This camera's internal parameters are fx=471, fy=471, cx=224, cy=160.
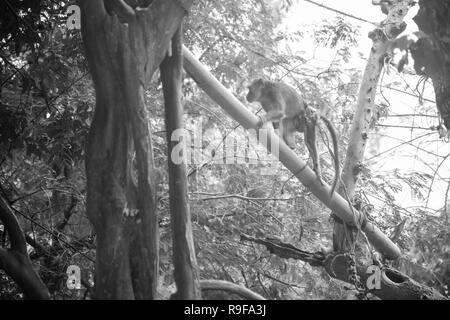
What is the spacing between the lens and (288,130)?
5852 millimetres

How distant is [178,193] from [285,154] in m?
1.43

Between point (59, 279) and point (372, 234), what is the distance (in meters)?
3.31

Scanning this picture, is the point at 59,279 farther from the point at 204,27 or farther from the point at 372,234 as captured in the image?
the point at 204,27

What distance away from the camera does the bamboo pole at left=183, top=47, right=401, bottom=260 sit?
12.8 feet

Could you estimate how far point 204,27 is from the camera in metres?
6.73

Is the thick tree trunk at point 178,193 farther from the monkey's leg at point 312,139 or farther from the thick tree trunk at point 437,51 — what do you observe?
the monkey's leg at point 312,139

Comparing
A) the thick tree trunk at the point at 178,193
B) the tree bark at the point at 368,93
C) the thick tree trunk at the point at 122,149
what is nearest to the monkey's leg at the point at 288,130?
the tree bark at the point at 368,93

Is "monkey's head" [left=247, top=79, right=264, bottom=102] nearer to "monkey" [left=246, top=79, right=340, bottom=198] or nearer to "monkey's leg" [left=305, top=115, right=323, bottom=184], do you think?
"monkey" [left=246, top=79, right=340, bottom=198]

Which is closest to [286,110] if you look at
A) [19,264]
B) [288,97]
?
[288,97]

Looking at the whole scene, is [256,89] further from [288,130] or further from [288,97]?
[288,130]

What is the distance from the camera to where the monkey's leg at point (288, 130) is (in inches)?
226

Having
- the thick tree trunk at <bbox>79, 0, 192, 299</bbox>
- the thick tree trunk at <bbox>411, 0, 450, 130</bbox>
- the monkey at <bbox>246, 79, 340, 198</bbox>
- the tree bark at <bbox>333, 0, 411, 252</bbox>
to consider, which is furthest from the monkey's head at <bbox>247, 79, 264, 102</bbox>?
the thick tree trunk at <bbox>411, 0, 450, 130</bbox>
